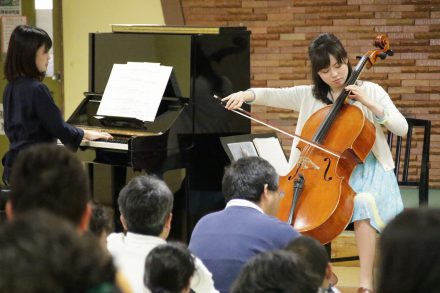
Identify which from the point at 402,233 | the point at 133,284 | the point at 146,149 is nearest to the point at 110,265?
the point at 402,233

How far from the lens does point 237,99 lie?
166 inches

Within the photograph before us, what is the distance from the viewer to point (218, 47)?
4.60 metres

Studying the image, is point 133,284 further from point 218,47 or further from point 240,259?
point 218,47

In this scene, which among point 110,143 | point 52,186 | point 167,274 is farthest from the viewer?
point 110,143

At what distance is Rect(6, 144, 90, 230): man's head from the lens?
1.54m

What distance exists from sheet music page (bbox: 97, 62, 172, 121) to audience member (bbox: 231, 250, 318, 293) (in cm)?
282

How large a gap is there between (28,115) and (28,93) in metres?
0.10

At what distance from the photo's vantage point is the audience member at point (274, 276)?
1683 millimetres

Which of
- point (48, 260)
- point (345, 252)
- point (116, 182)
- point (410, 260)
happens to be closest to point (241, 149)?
point (116, 182)

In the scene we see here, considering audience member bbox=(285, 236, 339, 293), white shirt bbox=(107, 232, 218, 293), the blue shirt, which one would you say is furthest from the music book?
audience member bbox=(285, 236, 339, 293)

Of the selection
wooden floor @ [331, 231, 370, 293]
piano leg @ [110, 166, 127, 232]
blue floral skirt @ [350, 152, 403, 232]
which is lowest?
wooden floor @ [331, 231, 370, 293]

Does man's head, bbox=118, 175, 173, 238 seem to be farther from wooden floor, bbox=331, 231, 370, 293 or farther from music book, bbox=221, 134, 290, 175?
wooden floor, bbox=331, 231, 370, 293

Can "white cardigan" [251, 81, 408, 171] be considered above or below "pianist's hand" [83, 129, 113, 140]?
above

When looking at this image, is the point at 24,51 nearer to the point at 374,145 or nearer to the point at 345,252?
the point at 374,145
